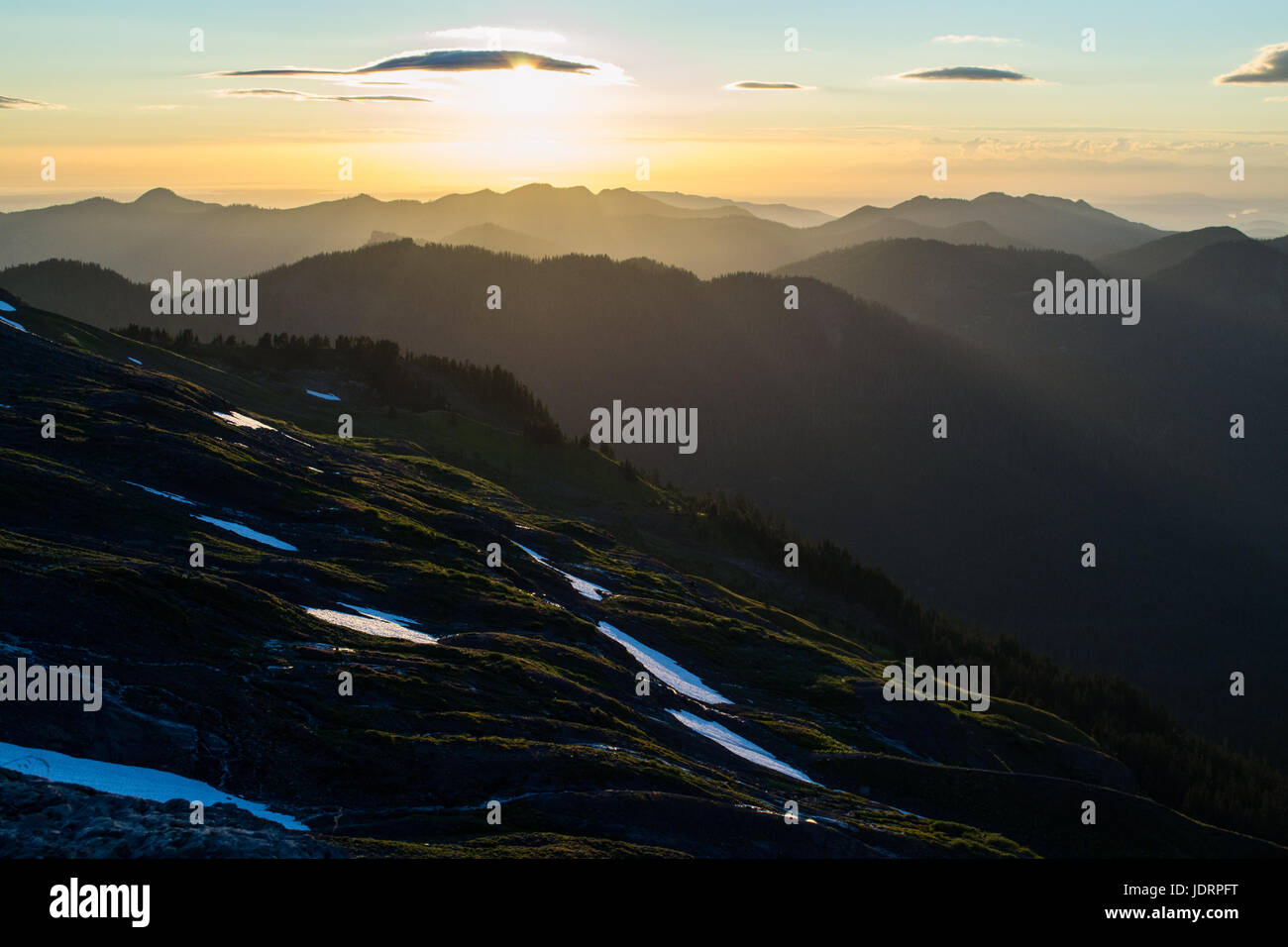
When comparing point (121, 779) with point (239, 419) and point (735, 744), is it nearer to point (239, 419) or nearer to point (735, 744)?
point (735, 744)

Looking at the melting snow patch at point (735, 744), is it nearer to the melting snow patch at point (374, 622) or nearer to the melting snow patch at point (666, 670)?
the melting snow patch at point (666, 670)

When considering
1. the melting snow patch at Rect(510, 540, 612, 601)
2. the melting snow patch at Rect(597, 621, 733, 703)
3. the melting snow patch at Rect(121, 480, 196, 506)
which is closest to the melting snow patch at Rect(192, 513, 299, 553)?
the melting snow patch at Rect(121, 480, 196, 506)

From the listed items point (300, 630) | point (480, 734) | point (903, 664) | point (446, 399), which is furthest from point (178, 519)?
point (446, 399)

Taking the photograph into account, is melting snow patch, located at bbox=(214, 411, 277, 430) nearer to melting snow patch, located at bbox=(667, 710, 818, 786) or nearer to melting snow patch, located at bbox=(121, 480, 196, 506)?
melting snow patch, located at bbox=(121, 480, 196, 506)
